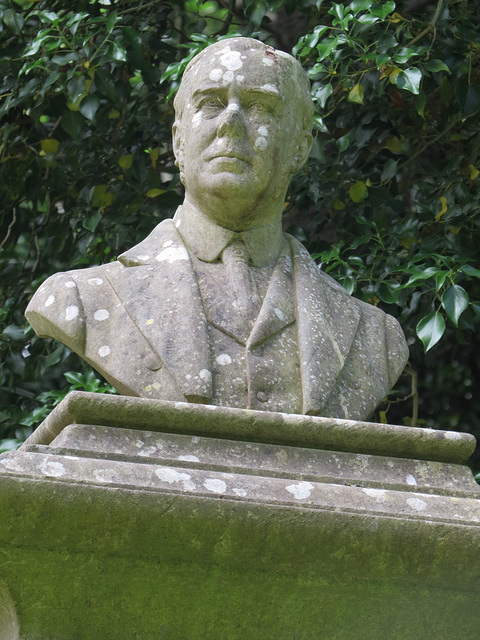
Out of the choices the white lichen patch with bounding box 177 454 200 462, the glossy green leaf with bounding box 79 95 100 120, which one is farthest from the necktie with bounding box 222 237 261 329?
the glossy green leaf with bounding box 79 95 100 120

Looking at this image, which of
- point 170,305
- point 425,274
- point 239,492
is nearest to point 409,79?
point 425,274

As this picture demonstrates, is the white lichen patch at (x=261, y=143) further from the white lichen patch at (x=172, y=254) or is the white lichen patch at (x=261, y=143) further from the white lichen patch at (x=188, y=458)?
the white lichen patch at (x=188, y=458)

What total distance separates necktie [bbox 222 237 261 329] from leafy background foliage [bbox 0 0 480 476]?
2.70 ft

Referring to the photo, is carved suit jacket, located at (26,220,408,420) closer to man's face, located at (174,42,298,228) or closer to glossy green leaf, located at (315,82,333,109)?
man's face, located at (174,42,298,228)

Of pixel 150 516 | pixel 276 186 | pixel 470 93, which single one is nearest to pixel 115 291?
pixel 276 186

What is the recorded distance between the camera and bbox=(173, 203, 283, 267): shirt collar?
318 centimetres

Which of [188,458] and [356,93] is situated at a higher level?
[188,458]

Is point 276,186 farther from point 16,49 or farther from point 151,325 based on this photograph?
point 16,49

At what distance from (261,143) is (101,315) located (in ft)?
2.10

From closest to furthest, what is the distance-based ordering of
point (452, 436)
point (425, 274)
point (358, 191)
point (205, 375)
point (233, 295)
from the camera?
1. point (452, 436)
2. point (205, 375)
3. point (233, 295)
4. point (425, 274)
5. point (358, 191)

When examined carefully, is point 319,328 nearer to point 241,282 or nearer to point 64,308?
point 241,282

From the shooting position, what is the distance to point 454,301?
11.8ft

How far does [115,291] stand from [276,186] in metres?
0.55

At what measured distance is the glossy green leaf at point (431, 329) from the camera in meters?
3.52
